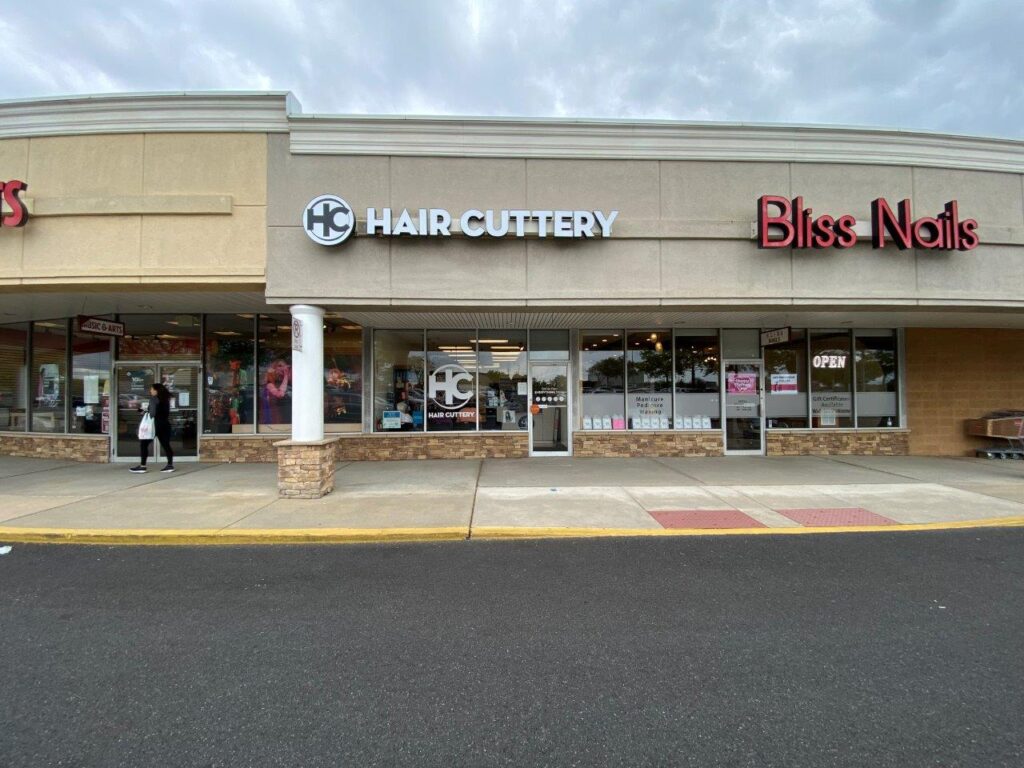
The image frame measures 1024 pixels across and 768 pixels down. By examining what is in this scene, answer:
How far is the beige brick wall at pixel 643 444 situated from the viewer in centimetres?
1198

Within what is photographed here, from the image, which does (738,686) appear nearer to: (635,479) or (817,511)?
(817,511)

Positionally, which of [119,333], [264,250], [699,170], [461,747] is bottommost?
[461,747]

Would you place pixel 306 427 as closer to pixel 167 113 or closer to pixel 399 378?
pixel 399 378

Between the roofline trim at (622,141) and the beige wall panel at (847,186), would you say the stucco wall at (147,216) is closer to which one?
the roofline trim at (622,141)

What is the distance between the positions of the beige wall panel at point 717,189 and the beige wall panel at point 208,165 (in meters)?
6.91

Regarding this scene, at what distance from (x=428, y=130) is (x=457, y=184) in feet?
3.36

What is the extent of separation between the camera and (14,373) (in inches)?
500

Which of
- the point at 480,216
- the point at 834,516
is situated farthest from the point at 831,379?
Result: the point at 480,216

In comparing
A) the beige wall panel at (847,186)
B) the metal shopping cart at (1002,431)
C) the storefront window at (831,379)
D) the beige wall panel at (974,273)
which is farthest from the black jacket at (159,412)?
the metal shopping cart at (1002,431)

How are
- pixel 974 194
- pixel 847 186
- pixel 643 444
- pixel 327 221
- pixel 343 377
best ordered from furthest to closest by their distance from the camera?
1. pixel 643 444
2. pixel 343 377
3. pixel 974 194
4. pixel 847 186
5. pixel 327 221

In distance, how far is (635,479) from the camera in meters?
9.29

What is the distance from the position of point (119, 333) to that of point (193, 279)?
430cm

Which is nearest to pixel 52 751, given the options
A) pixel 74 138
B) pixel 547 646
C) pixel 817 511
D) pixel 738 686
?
pixel 547 646

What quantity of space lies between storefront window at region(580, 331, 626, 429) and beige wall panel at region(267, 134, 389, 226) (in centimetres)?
591
